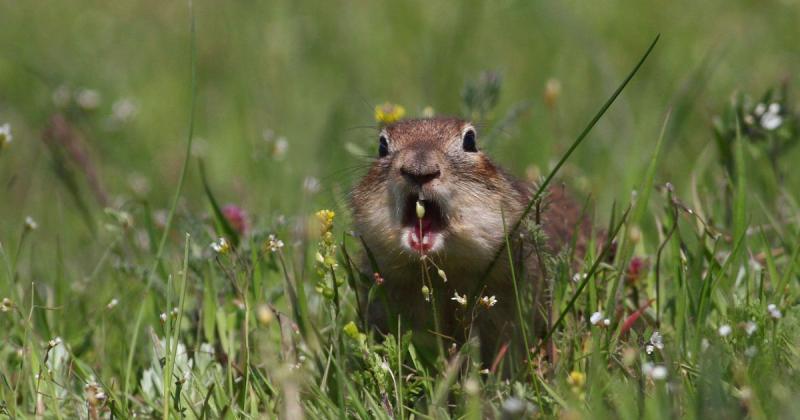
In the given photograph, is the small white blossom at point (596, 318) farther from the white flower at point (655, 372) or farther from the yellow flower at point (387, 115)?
the yellow flower at point (387, 115)

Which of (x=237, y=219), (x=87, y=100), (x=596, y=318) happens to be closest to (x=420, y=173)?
(x=596, y=318)

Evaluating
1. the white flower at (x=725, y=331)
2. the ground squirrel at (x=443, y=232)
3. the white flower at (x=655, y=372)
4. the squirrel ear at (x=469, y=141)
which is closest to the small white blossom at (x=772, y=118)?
the ground squirrel at (x=443, y=232)

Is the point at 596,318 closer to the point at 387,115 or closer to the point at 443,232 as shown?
the point at 443,232

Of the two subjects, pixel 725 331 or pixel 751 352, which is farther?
pixel 725 331

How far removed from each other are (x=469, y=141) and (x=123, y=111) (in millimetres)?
3829

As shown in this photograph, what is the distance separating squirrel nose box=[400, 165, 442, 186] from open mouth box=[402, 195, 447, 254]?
0.08 m

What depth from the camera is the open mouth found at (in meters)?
3.43

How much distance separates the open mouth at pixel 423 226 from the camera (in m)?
3.43

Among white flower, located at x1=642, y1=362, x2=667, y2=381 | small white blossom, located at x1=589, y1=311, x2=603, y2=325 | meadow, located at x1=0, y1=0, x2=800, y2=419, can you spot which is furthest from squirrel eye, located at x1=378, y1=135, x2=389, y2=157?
white flower, located at x1=642, y1=362, x2=667, y2=381

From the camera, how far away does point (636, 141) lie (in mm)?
5457

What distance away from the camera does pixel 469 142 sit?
3959mm

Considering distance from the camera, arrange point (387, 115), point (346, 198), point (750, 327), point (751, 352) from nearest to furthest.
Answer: point (751, 352)
point (750, 327)
point (346, 198)
point (387, 115)

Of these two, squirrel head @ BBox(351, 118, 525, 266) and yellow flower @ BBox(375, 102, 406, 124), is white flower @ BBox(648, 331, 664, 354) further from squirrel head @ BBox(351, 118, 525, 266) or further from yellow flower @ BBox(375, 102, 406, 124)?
yellow flower @ BBox(375, 102, 406, 124)

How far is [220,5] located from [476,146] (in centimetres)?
589
